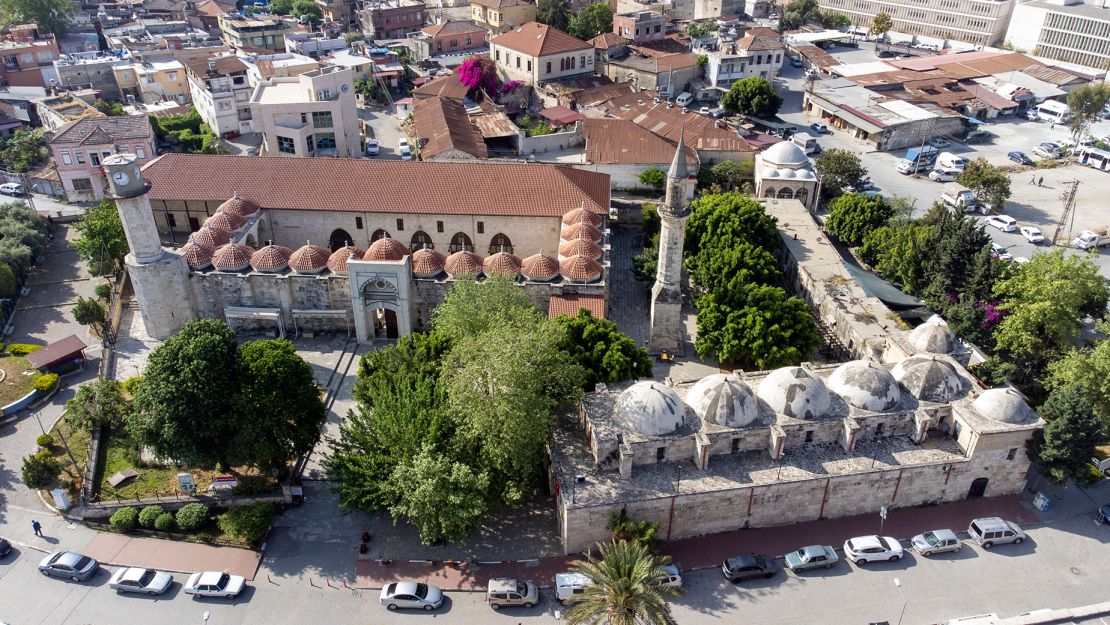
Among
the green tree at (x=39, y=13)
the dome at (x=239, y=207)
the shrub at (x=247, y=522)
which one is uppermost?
the green tree at (x=39, y=13)

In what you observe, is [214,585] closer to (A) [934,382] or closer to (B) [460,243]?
(B) [460,243]

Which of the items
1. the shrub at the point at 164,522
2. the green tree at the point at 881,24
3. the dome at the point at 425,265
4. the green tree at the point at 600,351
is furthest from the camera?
the green tree at the point at 881,24

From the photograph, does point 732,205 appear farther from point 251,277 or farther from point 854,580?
point 251,277

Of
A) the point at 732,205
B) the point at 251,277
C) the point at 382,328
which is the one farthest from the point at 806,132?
the point at 251,277

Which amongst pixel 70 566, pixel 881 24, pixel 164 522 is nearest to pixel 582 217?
pixel 164 522

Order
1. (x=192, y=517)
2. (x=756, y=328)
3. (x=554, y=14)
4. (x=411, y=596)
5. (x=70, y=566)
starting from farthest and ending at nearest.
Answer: (x=554, y=14)
(x=756, y=328)
(x=192, y=517)
(x=70, y=566)
(x=411, y=596)

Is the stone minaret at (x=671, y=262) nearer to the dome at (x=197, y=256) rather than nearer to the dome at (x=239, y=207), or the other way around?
the dome at (x=197, y=256)

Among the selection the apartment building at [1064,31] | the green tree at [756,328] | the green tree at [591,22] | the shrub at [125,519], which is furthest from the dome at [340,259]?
the apartment building at [1064,31]
